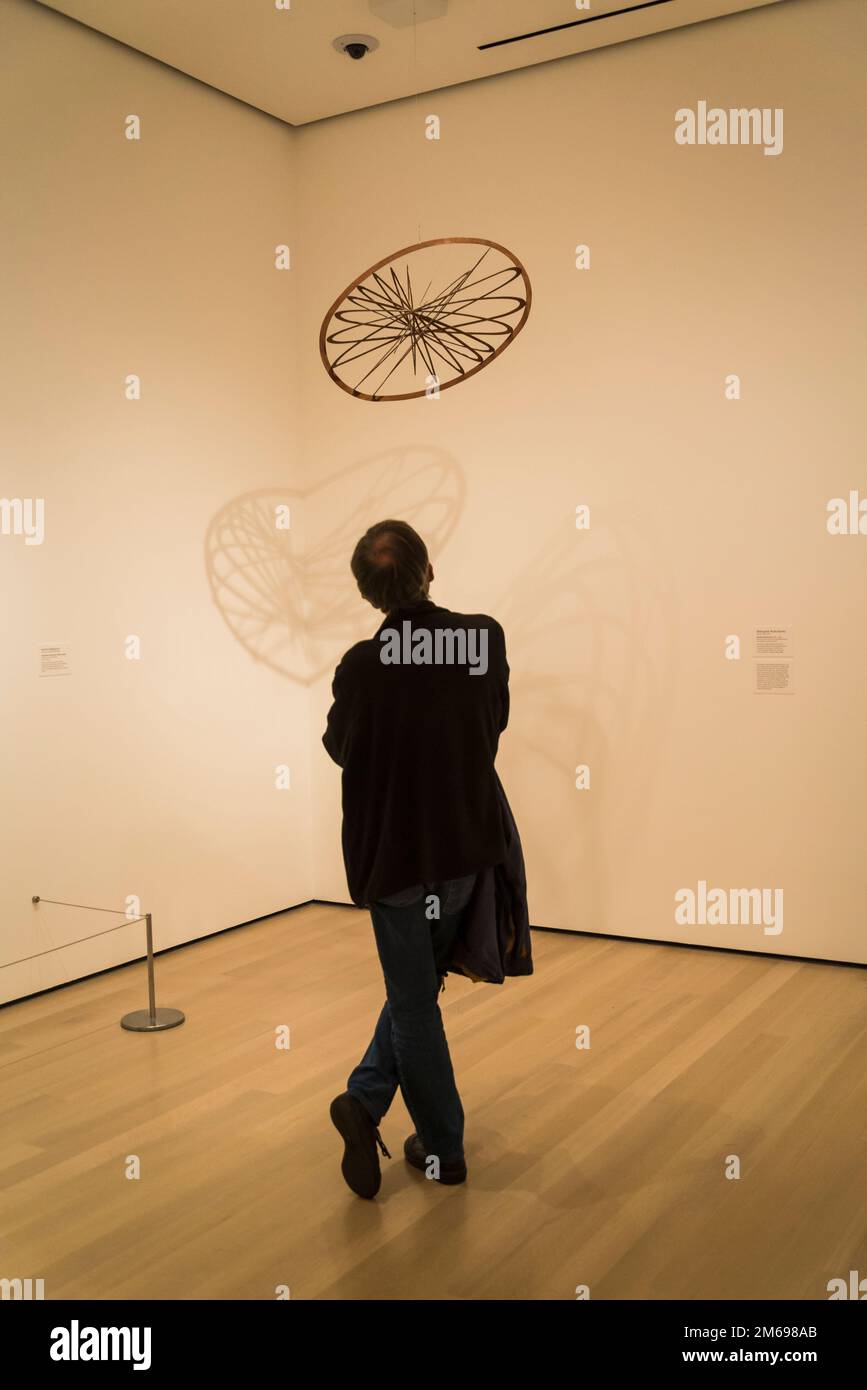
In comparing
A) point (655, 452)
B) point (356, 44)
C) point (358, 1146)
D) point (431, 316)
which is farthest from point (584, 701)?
point (356, 44)

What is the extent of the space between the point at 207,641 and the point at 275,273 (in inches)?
72.2

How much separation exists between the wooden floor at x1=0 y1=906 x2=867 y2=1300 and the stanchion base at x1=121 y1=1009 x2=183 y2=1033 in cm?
5

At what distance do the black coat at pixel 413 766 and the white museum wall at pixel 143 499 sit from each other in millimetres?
2179

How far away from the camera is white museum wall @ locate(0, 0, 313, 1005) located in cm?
449

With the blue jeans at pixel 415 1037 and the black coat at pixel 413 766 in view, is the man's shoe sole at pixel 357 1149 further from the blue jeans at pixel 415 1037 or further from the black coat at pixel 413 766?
the black coat at pixel 413 766

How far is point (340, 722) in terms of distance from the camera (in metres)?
2.77

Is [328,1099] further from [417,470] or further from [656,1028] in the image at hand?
[417,470]

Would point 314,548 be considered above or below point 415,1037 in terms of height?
above

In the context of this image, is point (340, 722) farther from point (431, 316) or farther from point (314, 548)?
point (314, 548)

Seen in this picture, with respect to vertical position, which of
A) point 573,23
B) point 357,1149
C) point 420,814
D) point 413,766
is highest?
point 573,23

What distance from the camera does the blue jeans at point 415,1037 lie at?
2783 mm

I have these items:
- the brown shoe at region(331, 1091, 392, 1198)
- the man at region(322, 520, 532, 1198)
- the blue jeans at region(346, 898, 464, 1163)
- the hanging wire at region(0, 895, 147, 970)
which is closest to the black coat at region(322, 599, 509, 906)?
the man at region(322, 520, 532, 1198)

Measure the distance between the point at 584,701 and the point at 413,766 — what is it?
2.67 m

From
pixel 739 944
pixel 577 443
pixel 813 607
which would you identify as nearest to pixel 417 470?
pixel 577 443
